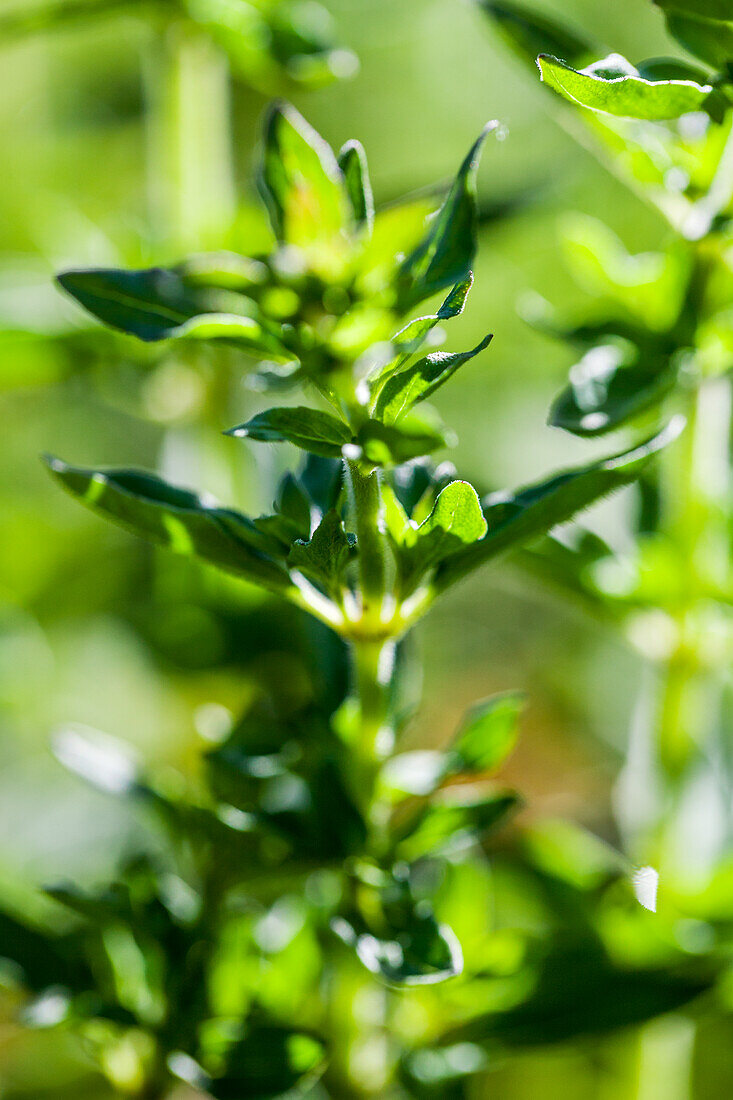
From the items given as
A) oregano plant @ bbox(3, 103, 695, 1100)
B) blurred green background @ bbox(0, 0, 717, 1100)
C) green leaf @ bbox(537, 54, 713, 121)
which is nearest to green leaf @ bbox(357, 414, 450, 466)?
oregano plant @ bbox(3, 103, 695, 1100)

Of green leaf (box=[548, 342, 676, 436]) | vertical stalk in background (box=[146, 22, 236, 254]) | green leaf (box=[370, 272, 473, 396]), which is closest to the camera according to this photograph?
green leaf (box=[370, 272, 473, 396])

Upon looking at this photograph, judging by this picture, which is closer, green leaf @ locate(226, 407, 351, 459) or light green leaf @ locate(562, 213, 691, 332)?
green leaf @ locate(226, 407, 351, 459)

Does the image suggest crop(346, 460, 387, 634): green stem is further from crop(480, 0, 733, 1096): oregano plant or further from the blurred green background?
the blurred green background

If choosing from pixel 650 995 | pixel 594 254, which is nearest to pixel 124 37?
pixel 594 254

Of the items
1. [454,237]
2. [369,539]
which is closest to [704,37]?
[454,237]

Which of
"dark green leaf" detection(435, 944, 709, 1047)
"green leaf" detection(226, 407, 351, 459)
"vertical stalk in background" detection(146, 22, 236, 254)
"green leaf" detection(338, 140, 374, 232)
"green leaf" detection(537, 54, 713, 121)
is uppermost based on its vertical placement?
"green leaf" detection(537, 54, 713, 121)

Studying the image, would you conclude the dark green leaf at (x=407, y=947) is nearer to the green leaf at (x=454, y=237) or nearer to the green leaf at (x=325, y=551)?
the green leaf at (x=325, y=551)
